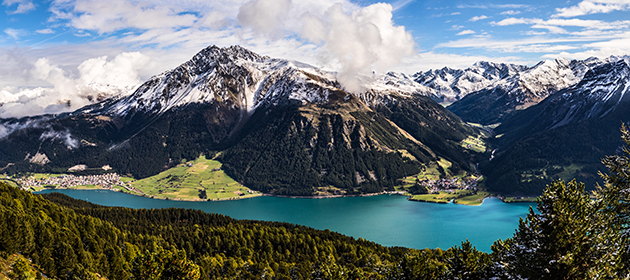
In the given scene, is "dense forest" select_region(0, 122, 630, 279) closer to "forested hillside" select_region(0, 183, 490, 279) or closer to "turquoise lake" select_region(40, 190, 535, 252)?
"forested hillside" select_region(0, 183, 490, 279)

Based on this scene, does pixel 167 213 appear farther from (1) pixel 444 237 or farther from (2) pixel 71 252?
(1) pixel 444 237

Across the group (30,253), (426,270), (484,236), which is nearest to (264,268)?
(30,253)

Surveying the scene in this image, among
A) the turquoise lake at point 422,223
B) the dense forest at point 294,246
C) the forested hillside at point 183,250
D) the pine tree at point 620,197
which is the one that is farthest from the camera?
the turquoise lake at point 422,223

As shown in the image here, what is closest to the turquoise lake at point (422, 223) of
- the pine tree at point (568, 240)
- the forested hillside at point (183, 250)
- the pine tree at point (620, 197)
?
the forested hillside at point (183, 250)

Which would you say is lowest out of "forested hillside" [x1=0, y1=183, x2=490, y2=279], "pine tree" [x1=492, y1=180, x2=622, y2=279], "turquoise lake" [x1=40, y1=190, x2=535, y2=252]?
"turquoise lake" [x1=40, y1=190, x2=535, y2=252]

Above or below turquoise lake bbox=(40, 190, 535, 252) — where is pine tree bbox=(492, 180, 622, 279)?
above

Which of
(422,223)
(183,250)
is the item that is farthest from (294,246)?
(422,223)

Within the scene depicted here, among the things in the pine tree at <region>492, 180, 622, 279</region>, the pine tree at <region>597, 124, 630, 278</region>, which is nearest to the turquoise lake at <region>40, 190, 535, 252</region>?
the pine tree at <region>597, 124, 630, 278</region>

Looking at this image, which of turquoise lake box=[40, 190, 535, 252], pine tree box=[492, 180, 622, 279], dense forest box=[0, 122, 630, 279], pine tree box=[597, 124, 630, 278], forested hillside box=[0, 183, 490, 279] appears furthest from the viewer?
turquoise lake box=[40, 190, 535, 252]

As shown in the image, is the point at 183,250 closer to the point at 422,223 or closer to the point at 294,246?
the point at 294,246

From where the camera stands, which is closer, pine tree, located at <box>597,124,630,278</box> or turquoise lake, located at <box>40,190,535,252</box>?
pine tree, located at <box>597,124,630,278</box>

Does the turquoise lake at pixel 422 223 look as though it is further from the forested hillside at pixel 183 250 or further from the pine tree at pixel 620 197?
the pine tree at pixel 620 197

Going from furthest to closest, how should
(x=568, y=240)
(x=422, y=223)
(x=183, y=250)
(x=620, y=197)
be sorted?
(x=422, y=223) → (x=183, y=250) → (x=620, y=197) → (x=568, y=240)

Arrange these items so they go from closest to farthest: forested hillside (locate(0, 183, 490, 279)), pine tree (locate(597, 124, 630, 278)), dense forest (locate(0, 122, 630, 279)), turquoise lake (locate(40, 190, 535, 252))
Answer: dense forest (locate(0, 122, 630, 279)), pine tree (locate(597, 124, 630, 278)), forested hillside (locate(0, 183, 490, 279)), turquoise lake (locate(40, 190, 535, 252))
